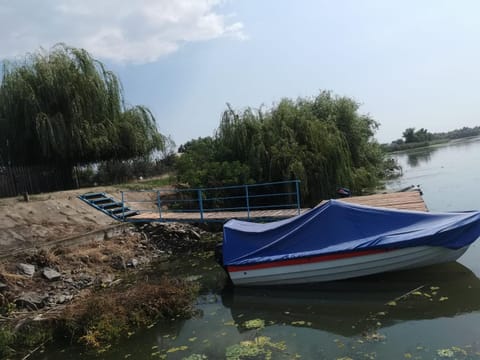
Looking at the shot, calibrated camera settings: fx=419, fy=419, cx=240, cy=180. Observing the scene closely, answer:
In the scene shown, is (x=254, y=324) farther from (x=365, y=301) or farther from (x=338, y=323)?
(x=365, y=301)

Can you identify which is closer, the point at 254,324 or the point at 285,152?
the point at 254,324

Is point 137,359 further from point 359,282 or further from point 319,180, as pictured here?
point 319,180

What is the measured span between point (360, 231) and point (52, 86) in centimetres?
1477

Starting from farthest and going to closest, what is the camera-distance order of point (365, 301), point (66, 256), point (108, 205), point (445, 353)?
point (108, 205) → point (66, 256) → point (365, 301) → point (445, 353)

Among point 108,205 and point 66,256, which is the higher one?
point 108,205

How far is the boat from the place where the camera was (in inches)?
291

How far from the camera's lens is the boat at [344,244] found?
739cm

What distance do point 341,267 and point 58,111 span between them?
14469 millimetres

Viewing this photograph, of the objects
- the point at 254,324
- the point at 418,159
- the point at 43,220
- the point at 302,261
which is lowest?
the point at 254,324

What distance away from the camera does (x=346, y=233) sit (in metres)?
7.88

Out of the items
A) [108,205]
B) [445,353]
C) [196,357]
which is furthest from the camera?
[108,205]

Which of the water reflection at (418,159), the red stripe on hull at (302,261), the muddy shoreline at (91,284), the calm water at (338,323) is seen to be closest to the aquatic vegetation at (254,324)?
the calm water at (338,323)

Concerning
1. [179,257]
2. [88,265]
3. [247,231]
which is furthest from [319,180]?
[88,265]

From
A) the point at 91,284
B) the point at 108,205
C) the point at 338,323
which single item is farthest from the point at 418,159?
the point at 338,323
